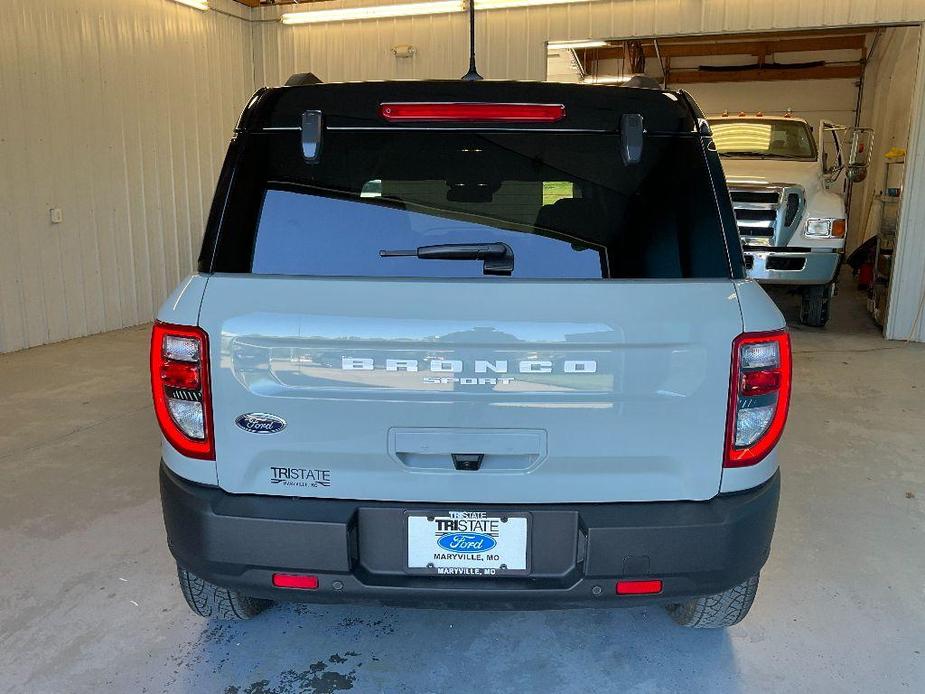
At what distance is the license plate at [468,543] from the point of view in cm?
166

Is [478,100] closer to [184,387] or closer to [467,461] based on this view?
[467,461]

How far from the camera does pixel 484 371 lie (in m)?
1.61

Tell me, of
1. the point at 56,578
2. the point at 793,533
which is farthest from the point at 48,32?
the point at 793,533

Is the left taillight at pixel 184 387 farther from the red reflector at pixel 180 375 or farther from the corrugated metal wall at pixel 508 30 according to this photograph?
the corrugated metal wall at pixel 508 30

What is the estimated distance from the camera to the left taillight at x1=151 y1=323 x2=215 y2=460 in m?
1.66

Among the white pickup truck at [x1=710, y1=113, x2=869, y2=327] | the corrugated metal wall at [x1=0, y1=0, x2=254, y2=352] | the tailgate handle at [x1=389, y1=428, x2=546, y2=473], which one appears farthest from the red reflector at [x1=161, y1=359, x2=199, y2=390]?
the white pickup truck at [x1=710, y1=113, x2=869, y2=327]

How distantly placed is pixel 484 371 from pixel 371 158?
61 centimetres

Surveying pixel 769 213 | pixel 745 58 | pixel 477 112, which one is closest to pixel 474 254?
pixel 477 112

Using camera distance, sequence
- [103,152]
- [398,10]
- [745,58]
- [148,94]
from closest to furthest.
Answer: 1. [103,152]
2. [148,94]
3. [398,10]
4. [745,58]

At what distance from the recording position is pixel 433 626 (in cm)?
231

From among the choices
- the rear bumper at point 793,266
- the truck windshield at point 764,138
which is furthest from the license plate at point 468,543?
the truck windshield at point 764,138

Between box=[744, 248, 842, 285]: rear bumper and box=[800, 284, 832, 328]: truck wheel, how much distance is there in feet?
1.04

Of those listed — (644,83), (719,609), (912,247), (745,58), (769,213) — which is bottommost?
(719,609)

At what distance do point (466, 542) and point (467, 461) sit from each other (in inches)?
7.5
